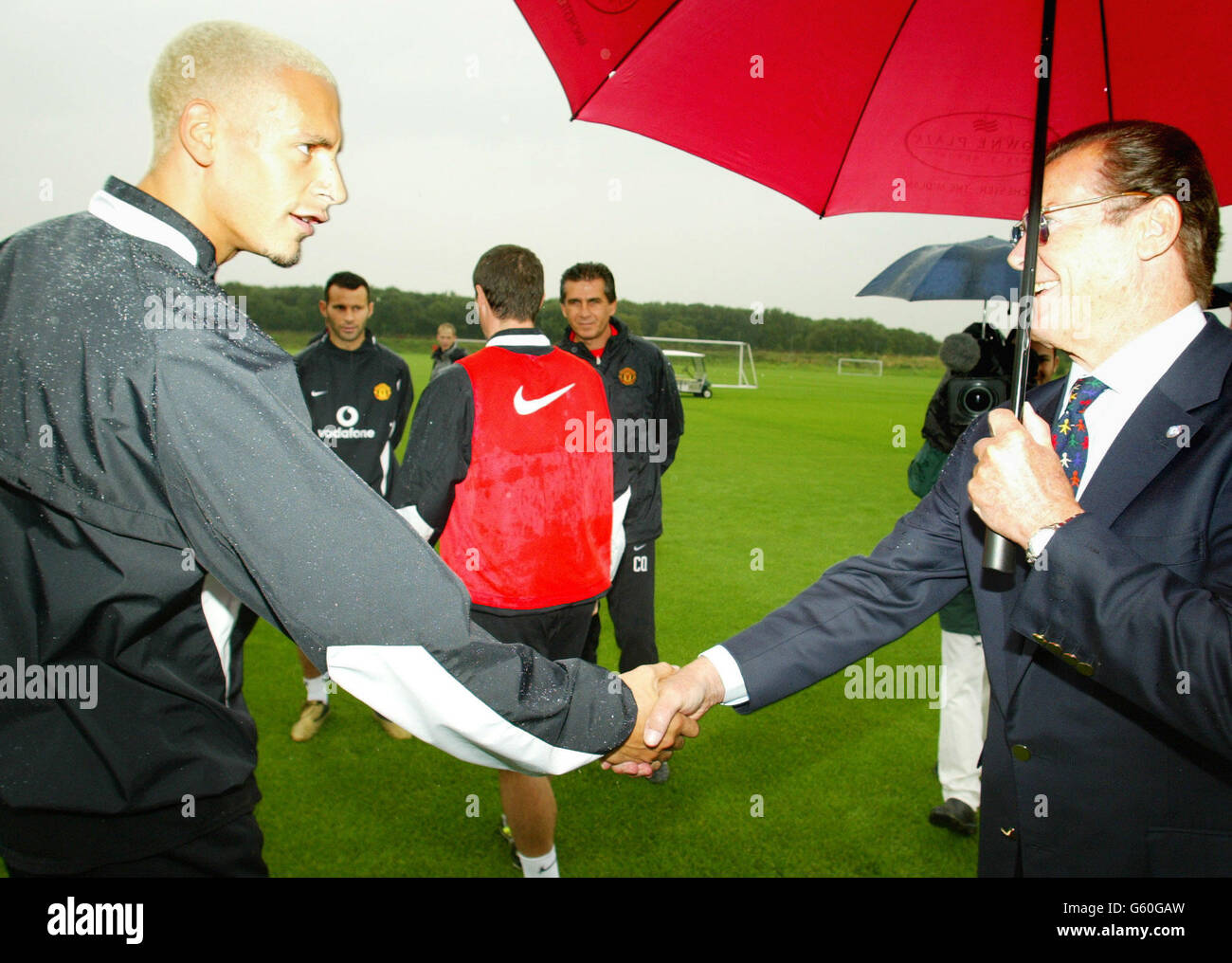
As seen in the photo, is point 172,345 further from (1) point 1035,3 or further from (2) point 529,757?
(1) point 1035,3

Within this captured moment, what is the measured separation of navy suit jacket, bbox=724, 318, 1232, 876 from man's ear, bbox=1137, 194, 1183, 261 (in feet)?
0.68

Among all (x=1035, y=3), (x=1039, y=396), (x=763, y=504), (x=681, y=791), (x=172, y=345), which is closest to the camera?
(x=172, y=345)

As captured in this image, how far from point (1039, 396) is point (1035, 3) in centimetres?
120

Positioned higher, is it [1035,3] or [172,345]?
[1035,3]

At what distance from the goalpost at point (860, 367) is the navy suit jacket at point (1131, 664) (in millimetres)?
76281

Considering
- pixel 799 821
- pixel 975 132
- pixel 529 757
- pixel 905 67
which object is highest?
pixel 905 67

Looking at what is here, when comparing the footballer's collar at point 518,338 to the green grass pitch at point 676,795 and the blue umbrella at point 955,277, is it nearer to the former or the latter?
the green grass pitch at point 676,795

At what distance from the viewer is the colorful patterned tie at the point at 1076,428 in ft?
6.01

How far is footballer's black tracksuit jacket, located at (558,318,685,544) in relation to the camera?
17.2 feet

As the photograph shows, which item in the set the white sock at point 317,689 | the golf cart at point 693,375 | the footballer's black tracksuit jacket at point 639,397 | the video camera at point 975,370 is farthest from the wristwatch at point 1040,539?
the golf cart at point 693,375

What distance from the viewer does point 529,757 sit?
164cm

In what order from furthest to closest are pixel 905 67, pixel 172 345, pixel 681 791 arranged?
1. pixel 681 791
2. pixel 905 67
3. pixel 172 345

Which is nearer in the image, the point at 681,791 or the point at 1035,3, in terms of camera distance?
the point at 1035,3
